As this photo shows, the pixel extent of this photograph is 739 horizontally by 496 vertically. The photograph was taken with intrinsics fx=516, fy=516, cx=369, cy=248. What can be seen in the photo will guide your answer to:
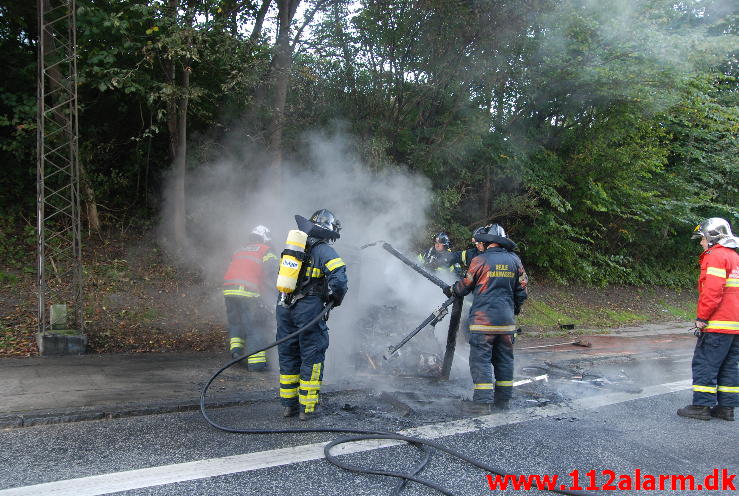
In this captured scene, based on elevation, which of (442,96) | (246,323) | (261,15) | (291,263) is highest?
(261,15)

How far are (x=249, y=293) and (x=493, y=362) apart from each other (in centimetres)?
295

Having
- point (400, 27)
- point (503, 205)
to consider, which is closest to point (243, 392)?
point (400, 27)

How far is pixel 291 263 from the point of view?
455 centimetres

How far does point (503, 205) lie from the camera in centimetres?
1259

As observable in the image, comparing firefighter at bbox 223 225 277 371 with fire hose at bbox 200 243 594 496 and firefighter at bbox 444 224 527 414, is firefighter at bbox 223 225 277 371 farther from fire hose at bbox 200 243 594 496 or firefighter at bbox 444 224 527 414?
firefighter at bbox 444 224 527 414

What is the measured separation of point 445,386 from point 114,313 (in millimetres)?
5039

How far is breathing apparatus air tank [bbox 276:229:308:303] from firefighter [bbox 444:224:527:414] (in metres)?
1.79

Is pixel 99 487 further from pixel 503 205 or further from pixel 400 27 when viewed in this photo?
pixel 503 205

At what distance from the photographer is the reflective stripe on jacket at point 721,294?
4984 millimetres

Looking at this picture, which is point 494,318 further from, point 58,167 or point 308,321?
point 58,167

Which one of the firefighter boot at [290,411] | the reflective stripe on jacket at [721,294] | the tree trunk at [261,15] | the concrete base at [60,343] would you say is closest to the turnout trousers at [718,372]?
the reflective stripe on jacket at [721,294]

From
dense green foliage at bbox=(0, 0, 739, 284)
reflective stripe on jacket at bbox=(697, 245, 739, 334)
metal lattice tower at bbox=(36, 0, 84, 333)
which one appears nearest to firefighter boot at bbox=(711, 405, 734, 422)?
reflective stripe on jacket at bbox=(697, 245, 739, 334)

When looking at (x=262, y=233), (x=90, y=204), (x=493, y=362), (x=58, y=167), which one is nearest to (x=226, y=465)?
(x=493, y=362)

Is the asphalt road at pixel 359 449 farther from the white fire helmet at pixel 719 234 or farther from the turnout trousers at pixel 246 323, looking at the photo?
the white fire helmet at pixel 719 234
